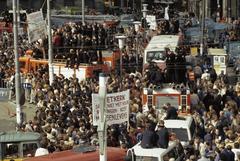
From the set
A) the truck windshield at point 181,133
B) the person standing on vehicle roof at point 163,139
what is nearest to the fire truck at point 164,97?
the truck windshield at point 181,133

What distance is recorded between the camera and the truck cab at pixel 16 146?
17672 millimetres

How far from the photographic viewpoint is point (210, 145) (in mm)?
18734

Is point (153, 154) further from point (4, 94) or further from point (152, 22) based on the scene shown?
point (152, 22)

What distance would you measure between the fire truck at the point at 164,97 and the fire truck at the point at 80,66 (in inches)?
259

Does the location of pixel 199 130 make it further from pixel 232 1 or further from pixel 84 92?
pixel 232 1

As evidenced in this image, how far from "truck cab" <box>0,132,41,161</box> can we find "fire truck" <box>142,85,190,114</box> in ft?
23.2

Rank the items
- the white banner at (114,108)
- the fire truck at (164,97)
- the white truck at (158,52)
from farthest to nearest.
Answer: the white truck at (158,52), the fire truck at (164,97), the white banner at (114,108)

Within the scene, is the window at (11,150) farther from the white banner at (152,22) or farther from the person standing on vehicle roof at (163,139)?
the white banner at (152,22)

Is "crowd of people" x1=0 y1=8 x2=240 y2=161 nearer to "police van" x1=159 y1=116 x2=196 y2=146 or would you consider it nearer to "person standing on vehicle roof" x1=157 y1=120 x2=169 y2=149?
"person standing on vehicle roof" x1=157 y1=120 x2=169 y2=149

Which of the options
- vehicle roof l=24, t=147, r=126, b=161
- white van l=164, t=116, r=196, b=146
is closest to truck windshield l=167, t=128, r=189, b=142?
white van l=164, t=116, r=196, b=146

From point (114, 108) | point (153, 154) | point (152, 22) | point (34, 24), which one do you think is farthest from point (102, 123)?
point (152, 22)

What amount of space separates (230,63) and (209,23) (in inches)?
400

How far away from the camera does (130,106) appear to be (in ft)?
78.1

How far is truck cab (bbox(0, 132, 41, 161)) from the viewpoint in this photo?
17.7m
